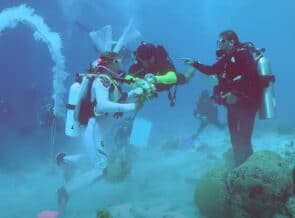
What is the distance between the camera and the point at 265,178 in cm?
518

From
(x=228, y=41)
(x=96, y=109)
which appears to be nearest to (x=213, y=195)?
(x=96, y=109)

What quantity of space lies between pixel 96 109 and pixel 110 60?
922 millimetres

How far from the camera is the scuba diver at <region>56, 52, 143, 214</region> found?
5949 millimetres

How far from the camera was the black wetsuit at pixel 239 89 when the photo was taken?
6051 mm

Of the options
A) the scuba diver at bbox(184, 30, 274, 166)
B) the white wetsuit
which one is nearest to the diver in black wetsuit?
the scuba diver at bbox(184, 30, 274, 166)

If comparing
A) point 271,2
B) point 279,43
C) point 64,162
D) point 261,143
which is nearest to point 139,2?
point 261,143

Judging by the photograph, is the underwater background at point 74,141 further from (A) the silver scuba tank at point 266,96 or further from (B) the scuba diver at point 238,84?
(A) the silver scuba tank at point 266,96

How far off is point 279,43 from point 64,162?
144m

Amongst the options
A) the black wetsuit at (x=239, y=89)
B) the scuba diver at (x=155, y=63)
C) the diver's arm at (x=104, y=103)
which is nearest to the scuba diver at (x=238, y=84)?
the black wetsuit at (x=239, y=89)

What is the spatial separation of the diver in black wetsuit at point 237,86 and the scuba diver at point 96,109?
5.54 feet

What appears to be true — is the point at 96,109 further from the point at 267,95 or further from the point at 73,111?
the point at 267,95

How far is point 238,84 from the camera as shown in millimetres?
6105

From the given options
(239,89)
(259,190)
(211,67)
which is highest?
(211,67)

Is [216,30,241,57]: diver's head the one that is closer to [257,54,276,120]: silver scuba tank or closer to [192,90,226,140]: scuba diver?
[257,54,276,120]: silver scuba tank
